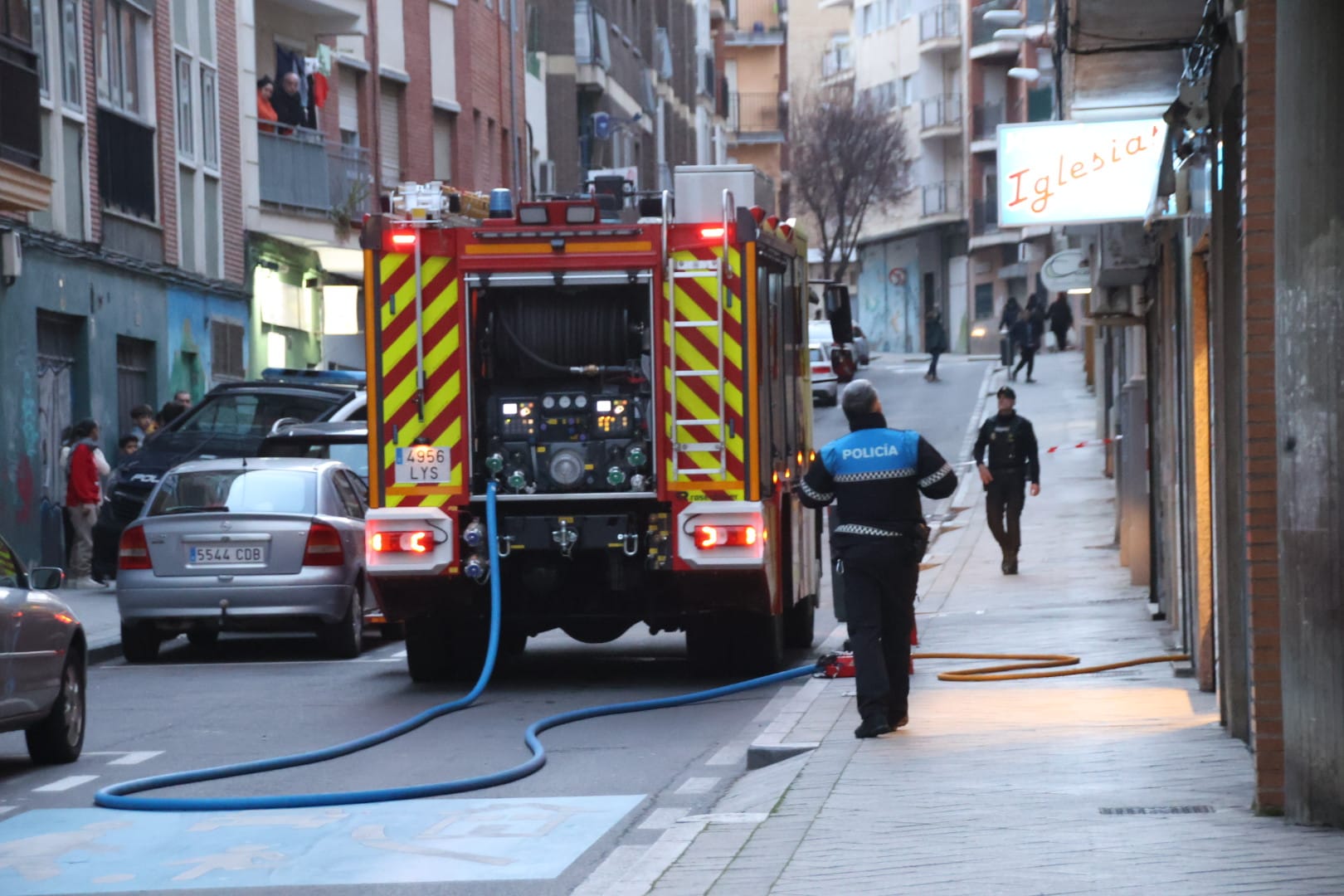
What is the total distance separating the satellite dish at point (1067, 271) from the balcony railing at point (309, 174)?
1465 centimetres

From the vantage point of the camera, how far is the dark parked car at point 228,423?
23.4 meters

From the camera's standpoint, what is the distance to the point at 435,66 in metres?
Result: 42.1

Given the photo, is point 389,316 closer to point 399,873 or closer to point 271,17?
point 399,873

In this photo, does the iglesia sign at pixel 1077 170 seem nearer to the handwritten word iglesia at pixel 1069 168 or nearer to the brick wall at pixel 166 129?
the handwritten word iglesia at pixel 1069 168

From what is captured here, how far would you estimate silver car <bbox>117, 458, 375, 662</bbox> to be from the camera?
55.7 ft

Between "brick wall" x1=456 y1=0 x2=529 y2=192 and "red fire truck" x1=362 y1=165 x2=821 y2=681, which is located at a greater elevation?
"brick wall" x1=456 y1=0 x2=529 y2=192

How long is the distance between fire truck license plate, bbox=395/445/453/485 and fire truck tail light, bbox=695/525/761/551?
1.57 m

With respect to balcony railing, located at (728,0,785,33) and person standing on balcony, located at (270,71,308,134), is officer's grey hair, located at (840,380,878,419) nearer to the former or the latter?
person standing on balcony, located at (270,71,308,134)

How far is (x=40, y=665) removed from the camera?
11141 millimetres

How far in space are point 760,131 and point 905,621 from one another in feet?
277

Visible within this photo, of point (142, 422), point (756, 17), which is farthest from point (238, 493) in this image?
point (756, 17)

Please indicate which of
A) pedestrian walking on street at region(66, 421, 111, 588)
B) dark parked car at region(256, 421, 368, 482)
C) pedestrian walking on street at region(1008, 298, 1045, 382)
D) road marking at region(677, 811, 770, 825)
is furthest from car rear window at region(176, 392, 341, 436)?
pedestrian walking on street at region(1008, 298, 1045, 382)

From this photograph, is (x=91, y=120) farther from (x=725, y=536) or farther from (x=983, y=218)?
(x=983, y=218)

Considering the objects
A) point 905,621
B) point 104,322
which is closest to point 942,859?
point 905,621
